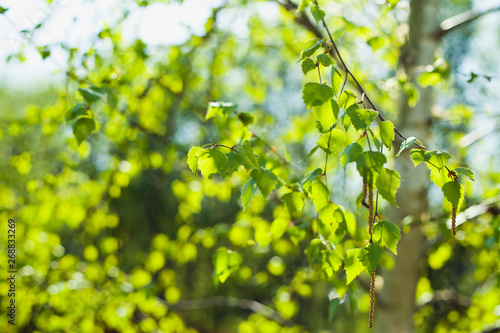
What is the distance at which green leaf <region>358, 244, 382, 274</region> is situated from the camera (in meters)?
0.65

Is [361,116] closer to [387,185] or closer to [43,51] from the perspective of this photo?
[387,185]

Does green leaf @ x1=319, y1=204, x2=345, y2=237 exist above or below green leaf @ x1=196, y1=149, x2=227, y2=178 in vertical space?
below

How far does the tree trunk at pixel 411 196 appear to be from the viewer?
1.80 metres

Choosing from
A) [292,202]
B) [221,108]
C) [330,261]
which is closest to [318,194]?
[292,202]

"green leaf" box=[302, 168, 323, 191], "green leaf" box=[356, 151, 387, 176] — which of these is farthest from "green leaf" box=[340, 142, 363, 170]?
"green leaf" box=[302, 168, 323, 191]

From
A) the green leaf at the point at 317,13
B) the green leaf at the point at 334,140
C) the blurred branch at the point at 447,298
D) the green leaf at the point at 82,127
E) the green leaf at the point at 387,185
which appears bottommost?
the blurred branch at the point at 447,298

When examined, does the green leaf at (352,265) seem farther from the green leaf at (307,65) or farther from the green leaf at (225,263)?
the green leaf at (225,263)

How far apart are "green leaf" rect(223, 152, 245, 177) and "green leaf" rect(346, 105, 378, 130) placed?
→ 203 mm

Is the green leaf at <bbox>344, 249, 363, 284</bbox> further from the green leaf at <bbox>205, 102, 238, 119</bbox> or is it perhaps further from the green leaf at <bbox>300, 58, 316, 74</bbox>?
the green leaf at <bbox>205, 102, 238, 119</bbox>

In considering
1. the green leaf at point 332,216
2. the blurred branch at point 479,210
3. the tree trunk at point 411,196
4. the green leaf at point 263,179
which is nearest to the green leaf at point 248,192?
the green leaf at point 263,179

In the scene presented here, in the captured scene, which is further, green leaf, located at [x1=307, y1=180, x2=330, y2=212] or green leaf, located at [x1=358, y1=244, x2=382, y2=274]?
green leaf, located at [x1=307, y1=180, x2=330, y2=212]

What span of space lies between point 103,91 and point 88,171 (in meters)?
3.72

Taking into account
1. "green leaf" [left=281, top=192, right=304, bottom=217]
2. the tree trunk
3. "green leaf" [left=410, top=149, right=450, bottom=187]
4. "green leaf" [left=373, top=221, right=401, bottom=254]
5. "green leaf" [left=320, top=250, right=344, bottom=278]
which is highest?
"green leaf" [left=410, top=149, right=450, bottom=187]

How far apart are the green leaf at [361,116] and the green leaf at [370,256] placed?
0.67ft
